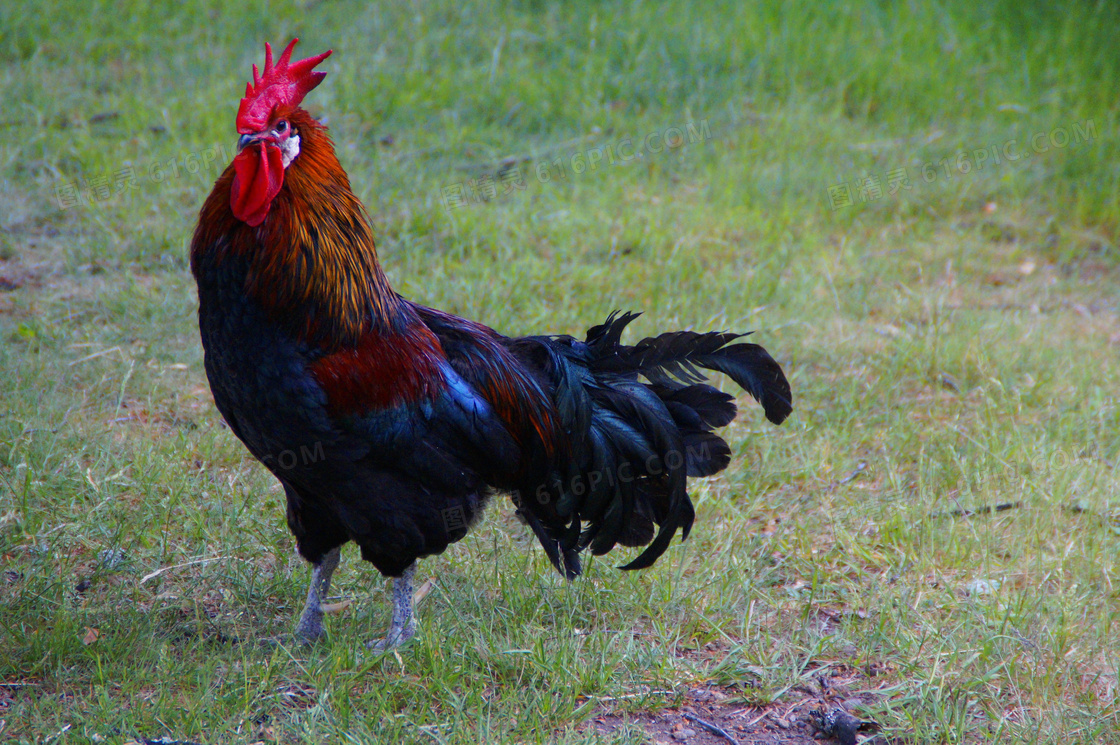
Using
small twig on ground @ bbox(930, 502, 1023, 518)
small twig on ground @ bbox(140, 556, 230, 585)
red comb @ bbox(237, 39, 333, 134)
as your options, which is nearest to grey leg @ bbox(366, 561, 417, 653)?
small twig on ground @ bbox(140, 556, 230, 585)

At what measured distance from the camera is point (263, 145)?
2777 millimetres

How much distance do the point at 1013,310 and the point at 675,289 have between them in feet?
7.59

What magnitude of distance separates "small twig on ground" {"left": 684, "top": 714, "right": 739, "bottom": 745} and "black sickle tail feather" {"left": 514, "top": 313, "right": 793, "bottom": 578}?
1.92 ft

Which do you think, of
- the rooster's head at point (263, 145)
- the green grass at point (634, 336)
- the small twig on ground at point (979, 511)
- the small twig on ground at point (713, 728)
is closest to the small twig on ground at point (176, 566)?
the green grass at point (634, 336)

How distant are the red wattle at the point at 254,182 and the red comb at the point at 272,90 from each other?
0.08 metres

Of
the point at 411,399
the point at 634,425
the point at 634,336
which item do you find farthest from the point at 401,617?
the point at 634,336

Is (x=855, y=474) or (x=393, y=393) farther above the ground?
(x=393, y=393)

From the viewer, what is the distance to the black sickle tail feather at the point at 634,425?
334cm

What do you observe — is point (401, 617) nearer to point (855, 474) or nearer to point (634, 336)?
point (855, 474)

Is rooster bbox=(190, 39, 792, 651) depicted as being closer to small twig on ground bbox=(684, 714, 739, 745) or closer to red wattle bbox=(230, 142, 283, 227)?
red wattle bbox=(230, 142, 283, 227)

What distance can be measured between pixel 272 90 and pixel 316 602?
1772mm

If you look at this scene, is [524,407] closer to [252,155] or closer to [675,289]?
[252,155]

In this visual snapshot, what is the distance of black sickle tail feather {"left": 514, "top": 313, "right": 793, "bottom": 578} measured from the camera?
334 centimetres

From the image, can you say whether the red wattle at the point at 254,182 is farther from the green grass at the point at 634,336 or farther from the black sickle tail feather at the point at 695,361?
the green grass at the point at 634,336
